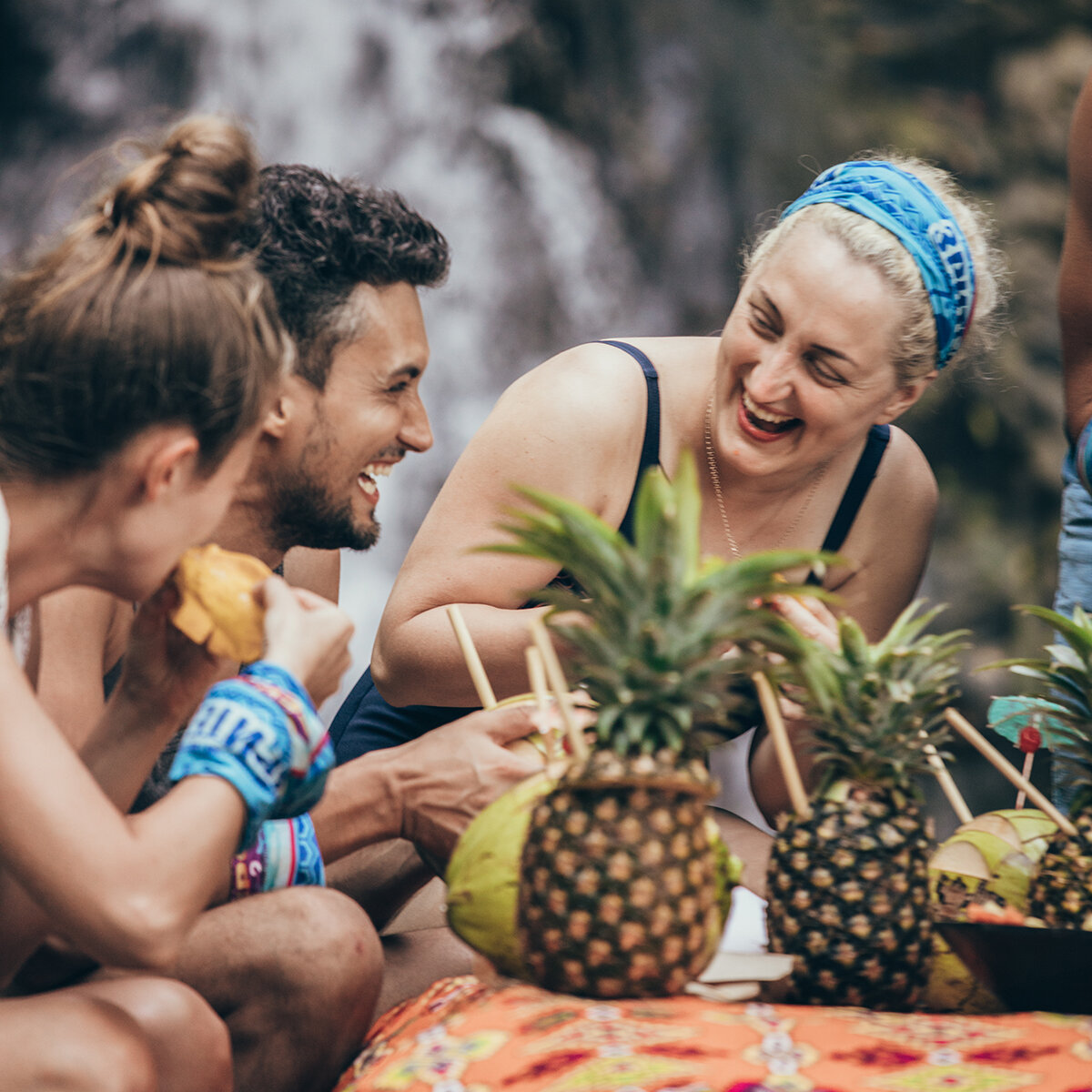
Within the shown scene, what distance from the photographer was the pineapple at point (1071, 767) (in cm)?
127

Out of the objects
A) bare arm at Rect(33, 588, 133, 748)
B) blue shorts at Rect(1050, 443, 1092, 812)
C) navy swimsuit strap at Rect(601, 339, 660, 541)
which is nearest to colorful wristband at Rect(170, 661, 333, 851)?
bare arm at Rect(33, 588, 133, 748)

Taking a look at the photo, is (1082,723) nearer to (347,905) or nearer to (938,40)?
(347,905)

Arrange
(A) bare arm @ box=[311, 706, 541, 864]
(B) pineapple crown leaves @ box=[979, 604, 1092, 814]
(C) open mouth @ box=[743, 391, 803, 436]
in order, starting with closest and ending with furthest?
(B) pineapple crown leaves @ box=[979, 604, 1092, 814]
(A) bare arm @ box=[311, 706, 541, 864]
(C) open mouth @ box=[743, 391, 803, 436]

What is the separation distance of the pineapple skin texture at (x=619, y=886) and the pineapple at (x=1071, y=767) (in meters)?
0.44

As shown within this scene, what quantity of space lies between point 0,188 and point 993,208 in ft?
13.8

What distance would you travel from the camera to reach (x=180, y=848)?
110 cm

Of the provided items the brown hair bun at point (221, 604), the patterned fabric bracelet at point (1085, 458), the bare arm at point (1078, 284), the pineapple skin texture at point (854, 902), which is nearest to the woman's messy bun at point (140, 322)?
the brown hair bun at point (221, 604)

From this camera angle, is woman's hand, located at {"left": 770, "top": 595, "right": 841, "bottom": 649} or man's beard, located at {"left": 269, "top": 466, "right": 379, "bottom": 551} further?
man's beard, located at {"left": 269, "top": 466, "right": 379, "bottom": 551}

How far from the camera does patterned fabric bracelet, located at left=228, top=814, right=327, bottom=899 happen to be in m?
1.64

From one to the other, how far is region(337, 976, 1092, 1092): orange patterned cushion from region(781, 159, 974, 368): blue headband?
1172 millimetres

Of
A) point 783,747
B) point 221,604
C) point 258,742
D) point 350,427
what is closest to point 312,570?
point 350,427

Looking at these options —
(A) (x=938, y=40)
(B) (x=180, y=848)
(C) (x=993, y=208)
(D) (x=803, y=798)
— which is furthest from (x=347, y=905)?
(A) (x=938, y=40)

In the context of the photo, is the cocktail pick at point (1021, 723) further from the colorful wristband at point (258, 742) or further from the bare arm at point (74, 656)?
the bare arm at point (74, 656)

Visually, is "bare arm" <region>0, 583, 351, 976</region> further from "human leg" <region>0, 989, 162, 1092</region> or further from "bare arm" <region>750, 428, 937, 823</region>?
"bare arm" <region>750, 428, 937, 823</region>
